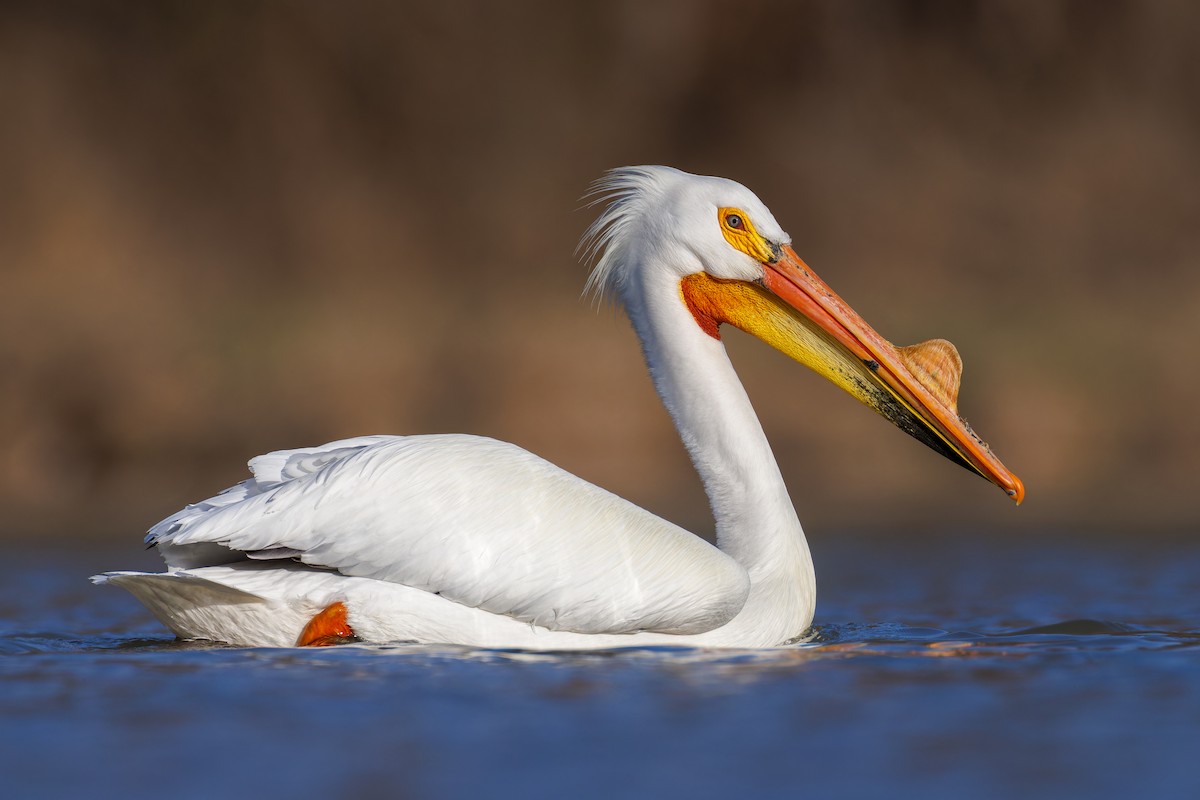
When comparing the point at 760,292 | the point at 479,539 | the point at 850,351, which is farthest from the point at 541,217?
the point at 479,539

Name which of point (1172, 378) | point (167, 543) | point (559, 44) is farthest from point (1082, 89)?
point (167, 543)

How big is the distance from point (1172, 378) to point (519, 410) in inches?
239

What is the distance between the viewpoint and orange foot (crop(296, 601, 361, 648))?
4605 millimetres

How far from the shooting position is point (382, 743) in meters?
3.58

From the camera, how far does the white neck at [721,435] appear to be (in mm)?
5203

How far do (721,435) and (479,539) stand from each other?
98cm

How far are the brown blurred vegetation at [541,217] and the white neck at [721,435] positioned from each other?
8.56 m

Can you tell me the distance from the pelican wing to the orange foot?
118 mm

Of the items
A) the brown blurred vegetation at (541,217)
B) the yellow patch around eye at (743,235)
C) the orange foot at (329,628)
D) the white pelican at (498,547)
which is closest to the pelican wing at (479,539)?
the white pelican at (498,547)

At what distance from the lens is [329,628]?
461 cm

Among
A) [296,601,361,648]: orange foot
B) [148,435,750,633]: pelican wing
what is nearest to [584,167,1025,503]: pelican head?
[148,435,750,633]: pelican wing

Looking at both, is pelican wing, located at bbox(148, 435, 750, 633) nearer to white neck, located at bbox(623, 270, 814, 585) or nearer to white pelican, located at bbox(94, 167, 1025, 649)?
white pelican, located at bbox(94, 167, 1025, 649)

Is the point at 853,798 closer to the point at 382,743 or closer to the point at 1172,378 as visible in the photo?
the point at 382,743

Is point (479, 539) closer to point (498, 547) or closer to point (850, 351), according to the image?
point (498, 547)
